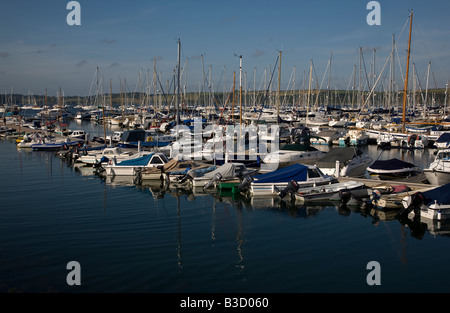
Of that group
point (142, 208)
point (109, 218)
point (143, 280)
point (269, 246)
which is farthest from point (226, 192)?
point (143, 280)

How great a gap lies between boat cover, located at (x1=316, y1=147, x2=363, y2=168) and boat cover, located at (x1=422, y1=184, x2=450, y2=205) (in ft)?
31.4

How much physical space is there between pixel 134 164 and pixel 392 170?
20037mm

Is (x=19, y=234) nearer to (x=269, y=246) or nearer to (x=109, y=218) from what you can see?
(x=109, y=218)

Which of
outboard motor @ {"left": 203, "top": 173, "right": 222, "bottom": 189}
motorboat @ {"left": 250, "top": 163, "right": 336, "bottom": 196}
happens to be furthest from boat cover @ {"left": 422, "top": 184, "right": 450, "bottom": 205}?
outboard motor @ {"left": 203, "top": 173, "right": 222, "bottom": 189}

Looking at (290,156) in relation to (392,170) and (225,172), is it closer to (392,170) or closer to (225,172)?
(392,170)

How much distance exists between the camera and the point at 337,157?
3186cm

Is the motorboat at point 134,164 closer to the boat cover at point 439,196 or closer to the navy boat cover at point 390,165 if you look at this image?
the navy boat cover at point 390,165

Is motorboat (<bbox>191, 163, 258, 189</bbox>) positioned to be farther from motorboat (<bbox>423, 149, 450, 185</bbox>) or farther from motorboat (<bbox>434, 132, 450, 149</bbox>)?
motorboat (<bbox>434, 132, 450, 149</bbox>)

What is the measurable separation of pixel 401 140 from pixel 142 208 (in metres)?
38.0

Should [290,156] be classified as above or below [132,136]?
below

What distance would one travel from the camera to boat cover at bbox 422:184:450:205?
2094 centimetres

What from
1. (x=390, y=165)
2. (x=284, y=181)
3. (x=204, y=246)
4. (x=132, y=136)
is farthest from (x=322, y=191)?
(x=132, y=136)

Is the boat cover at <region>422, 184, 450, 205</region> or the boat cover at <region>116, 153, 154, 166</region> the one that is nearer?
the boat cover at <region>422, 184, 450, 205</region>
